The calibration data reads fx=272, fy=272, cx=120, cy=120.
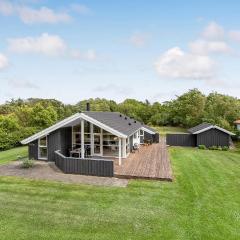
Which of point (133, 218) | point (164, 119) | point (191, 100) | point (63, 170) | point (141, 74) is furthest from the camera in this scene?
point (164, 119)

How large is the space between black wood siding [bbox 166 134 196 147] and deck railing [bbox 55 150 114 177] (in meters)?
16.2

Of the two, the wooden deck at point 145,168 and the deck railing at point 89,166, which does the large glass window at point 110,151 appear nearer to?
the wooden deck at point 145,168

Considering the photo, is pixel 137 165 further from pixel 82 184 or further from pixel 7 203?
pixel 7 203

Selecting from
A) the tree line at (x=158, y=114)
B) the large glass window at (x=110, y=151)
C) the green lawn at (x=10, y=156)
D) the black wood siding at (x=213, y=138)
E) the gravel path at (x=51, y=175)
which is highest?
the tree line at (x=158, y=114)

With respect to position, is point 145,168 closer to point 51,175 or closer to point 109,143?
point 109,143

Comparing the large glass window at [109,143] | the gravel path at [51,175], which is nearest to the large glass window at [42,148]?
the gravel path at [51,175]

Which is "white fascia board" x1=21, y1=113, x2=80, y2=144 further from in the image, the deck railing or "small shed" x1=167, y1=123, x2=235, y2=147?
"small shed" x1=167, y1=123, x2=235, y2=147

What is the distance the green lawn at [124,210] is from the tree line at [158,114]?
1667 centimetres

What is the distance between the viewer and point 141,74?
Result: 4094cm

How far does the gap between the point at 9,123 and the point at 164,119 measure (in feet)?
111

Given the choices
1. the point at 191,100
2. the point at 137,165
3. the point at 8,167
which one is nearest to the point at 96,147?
the point at 137,165

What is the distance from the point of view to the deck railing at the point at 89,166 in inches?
611

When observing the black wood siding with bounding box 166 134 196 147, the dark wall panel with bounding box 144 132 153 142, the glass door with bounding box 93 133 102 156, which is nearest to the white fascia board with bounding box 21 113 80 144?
the glass door with bounding box 93 133 102 156

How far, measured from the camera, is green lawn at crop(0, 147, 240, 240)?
29.6 ft
